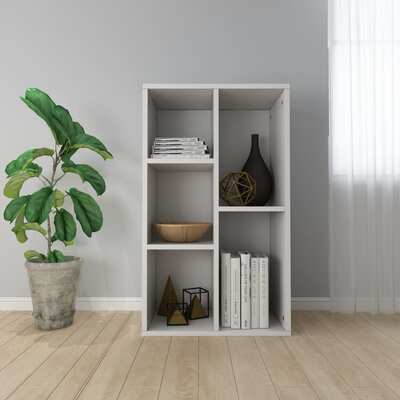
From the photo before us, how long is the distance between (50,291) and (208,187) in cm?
105

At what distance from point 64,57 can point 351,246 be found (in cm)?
206

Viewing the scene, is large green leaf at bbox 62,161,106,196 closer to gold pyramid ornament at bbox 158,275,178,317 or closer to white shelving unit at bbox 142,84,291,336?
white shelving unit at bbox 142,84,291,336

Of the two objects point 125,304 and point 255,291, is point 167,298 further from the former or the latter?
point 255,291

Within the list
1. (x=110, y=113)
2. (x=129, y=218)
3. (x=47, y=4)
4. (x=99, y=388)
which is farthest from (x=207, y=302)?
(x=47, y=4)

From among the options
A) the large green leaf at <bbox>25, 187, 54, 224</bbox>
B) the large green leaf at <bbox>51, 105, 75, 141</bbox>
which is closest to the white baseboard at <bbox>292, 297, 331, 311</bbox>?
Result: the large green leaf at <bbox>25, 187, 54, 224</bbox>

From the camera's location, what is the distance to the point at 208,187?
2.48 meters

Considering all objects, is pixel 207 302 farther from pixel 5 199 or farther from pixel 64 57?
pixel 64 57

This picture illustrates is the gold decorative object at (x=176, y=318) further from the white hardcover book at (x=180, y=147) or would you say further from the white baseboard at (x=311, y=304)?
the white hardcover book at (x=180, y=147)

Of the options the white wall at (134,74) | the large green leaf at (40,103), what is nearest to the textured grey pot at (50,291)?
the white wall at (134,74)

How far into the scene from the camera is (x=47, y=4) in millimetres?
2490

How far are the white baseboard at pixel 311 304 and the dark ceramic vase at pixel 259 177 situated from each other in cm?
70

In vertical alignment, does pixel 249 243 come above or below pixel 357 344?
above

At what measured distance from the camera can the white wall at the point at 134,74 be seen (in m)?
2.48

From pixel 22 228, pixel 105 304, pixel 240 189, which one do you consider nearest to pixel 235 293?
pixel 240 189
